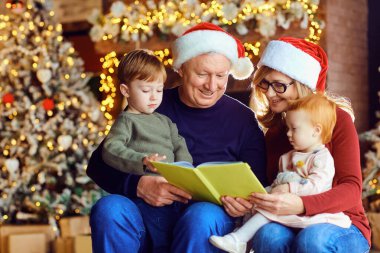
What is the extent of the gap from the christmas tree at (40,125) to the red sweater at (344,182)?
3004mm

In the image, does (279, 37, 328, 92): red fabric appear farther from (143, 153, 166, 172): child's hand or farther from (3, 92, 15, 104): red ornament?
(3, 92, 15, 104): red ornament

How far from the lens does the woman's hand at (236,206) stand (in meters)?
2.35

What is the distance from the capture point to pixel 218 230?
7.82 ft

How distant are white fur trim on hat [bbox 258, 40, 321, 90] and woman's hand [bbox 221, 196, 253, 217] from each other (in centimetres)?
52

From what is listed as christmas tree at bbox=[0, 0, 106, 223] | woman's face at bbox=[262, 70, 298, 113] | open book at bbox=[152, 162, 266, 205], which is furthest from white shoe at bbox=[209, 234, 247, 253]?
christmas tree at bbox=[0, 0, 106, 223]

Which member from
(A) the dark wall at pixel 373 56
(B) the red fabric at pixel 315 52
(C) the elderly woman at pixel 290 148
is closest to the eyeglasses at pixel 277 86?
(C) the elderly woman at pixel 290 148

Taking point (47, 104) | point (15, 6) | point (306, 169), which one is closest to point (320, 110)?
point (306, 169)

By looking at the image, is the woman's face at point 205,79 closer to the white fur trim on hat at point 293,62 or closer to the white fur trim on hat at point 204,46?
the white fur trim on hat at point 204,46

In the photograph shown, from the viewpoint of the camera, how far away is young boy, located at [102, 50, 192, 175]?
101 inches

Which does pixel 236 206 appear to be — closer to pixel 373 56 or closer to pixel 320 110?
pixel 320 110

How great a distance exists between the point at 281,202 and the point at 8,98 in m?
3.31

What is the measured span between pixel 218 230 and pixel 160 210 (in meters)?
0.26

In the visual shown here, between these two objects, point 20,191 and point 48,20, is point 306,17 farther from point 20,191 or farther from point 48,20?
point 20,191

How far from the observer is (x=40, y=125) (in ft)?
17.0
